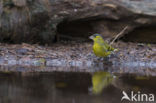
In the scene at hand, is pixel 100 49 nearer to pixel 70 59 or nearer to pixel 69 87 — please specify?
pixel 70 59

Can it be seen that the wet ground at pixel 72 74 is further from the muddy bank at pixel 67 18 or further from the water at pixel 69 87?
the muddy bank at pixel 67 18

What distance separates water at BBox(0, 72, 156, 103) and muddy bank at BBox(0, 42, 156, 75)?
0.70 m

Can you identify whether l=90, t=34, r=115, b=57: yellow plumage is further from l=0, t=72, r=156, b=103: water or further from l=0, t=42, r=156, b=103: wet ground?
l=0, t=72, r=156, b=103: water

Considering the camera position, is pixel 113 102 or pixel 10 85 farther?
pixel 10 85

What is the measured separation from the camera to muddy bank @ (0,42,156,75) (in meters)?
6.76

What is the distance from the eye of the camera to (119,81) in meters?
5.30

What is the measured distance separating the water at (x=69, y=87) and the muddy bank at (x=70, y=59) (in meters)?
0.70

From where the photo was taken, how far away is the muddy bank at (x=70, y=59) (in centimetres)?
676

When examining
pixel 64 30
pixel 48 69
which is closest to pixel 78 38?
pixel 64 30

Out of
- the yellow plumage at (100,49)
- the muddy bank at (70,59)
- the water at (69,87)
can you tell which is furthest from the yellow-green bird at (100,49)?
the water at (69,87)

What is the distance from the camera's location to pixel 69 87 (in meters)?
4.76

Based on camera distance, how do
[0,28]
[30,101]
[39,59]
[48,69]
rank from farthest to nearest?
[0,28]
[39,59]
[48,69]
[30,101]

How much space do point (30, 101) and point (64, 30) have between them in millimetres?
6181

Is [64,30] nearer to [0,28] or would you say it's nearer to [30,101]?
[0,28]
